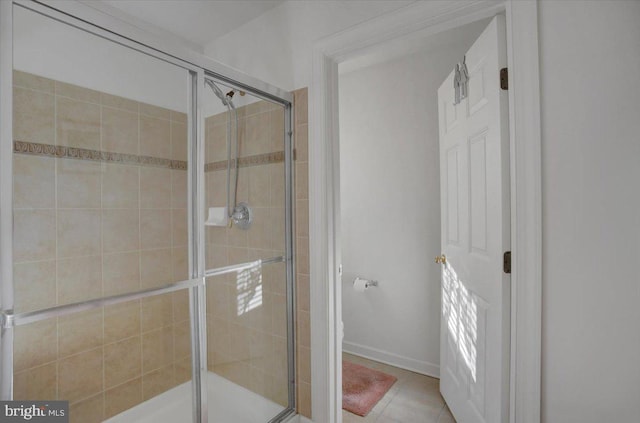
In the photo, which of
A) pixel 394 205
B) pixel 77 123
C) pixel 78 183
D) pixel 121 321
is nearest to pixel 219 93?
pixel 77 123

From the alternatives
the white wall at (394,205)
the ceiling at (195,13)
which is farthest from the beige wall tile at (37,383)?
the white wall at (394,205)

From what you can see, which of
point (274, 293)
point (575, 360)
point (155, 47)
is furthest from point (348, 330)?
point (155, 47)

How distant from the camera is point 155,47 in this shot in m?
1.19

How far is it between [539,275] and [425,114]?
1639 millimetres

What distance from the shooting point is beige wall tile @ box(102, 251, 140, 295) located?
110 centimetres

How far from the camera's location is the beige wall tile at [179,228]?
1.28 m

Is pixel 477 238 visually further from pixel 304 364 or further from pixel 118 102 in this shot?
pixel 118 102

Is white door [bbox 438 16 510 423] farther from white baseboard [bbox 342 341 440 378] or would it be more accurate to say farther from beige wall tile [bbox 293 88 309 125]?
beige wall tile [bbox 293 88 309 125]

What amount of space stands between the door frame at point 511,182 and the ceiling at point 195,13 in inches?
23.0

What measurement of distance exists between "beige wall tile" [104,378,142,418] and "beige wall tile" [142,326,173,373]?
0.07 metres

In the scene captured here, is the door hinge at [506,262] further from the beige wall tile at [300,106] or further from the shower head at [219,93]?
the shower head at [219,93]

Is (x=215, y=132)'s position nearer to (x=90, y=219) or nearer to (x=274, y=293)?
(x=90, y=219)

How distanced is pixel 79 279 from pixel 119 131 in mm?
528

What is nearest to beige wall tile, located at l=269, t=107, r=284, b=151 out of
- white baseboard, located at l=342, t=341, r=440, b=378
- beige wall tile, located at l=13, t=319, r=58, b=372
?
beige wall tile, located at l=13, t=319, r=58, b=372
